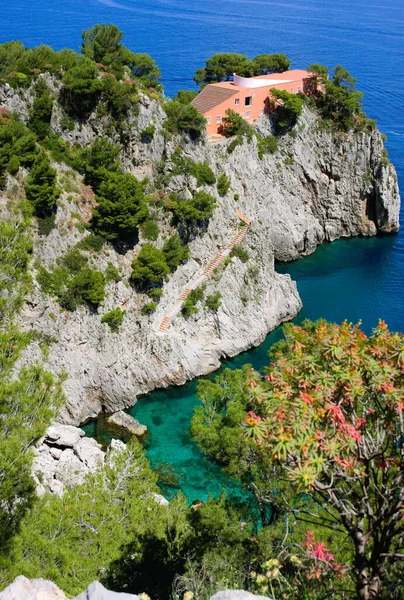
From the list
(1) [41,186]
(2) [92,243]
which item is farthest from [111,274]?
(1) [41,186]

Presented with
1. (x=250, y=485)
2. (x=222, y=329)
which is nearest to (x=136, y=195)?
(x=222, y=329)

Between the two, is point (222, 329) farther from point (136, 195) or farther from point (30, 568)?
point (30, 568)

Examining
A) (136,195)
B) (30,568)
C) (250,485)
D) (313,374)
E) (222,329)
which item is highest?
(313,374)

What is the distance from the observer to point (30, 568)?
1452cm

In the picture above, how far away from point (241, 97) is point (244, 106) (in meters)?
1.06

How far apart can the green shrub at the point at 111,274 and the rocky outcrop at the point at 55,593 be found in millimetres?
28095

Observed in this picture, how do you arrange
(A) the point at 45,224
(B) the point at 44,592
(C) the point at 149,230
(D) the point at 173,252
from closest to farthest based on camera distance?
(B) the point at 44,592
(A) the point at 45,224
(C) the point at 149,230
(D) the point at 173,252

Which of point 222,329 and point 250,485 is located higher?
point 250,485

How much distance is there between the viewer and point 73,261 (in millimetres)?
37375

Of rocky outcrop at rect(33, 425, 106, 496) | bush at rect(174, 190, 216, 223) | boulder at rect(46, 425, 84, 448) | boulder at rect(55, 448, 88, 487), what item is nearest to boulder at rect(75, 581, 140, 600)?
boulder at rect(55, 448, 88, 487)

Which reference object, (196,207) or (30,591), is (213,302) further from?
(30,591)

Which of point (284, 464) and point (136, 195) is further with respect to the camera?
point (136, 195)

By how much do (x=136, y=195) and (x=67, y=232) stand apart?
19.7 ft

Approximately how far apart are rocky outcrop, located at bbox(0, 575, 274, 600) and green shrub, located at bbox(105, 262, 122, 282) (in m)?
28.1
